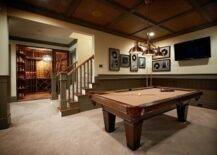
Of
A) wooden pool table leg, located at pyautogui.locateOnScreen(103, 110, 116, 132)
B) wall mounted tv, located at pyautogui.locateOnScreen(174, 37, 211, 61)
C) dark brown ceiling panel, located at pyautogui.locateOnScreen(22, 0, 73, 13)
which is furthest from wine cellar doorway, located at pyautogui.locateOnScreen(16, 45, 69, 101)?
wall mounted tv, located at pyautogui.locateOnScreen(174, 37, 211, 61)

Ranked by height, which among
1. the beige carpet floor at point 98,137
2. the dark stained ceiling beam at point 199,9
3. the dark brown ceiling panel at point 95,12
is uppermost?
the dark brown ceiling panel at point 95,12

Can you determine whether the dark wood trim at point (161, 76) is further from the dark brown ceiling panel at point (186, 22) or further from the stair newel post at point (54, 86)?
the stair newel post at point (54, 86)

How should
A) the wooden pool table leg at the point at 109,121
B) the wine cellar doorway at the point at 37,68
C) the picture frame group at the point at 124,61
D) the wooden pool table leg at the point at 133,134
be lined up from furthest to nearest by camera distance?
the wine cellar doorway at the point at 37,68, the picture frame group at the point at 124,61, the wooden pool table leg at the point at 109,121, the wooden pool table leg at the point at 133,134

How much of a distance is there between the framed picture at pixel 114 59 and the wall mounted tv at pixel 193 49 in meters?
2.30

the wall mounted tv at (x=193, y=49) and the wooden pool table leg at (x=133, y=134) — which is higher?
the wall mounted tv at (x=193, y=49)

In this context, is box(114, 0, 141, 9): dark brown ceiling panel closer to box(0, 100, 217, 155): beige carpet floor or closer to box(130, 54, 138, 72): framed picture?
box(130, 54, 138, 72): framed picture

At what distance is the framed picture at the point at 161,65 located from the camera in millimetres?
5238

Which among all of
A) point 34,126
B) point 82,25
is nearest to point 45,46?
point 82,25

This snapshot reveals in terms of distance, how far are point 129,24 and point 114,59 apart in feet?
4.46

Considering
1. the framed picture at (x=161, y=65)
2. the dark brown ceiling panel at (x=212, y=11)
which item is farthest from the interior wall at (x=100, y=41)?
the dark brown ceiling panel at (x=212, y=11)

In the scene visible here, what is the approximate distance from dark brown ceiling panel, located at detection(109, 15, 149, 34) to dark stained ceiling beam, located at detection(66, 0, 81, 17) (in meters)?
1.43

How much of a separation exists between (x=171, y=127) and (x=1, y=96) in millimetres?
3873

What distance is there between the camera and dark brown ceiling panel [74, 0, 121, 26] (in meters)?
3.03

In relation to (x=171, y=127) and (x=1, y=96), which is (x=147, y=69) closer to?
(x=171, y=127)
